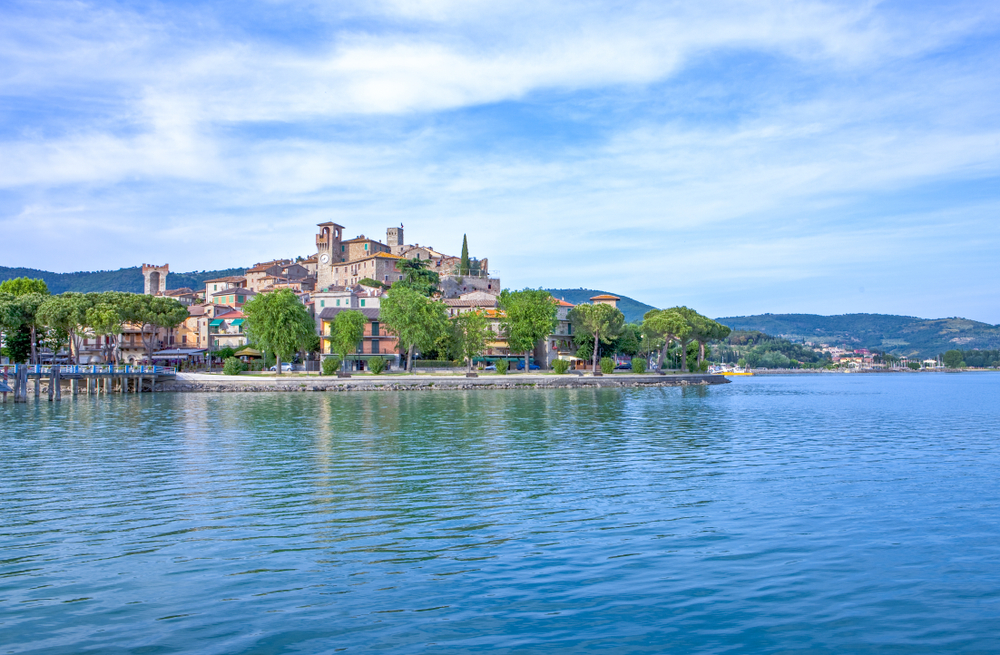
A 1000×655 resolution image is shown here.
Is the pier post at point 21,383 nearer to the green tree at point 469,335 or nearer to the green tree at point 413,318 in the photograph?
the green tree at point 413,318

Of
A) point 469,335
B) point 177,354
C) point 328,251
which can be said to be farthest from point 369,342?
point 328,251

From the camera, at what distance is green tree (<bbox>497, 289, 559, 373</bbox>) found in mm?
89438

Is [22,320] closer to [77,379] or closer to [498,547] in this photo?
[77,379]

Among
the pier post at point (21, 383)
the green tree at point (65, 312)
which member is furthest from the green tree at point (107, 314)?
the pier post at point (21, 383)

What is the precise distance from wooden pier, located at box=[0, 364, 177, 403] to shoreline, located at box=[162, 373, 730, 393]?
2.08 m

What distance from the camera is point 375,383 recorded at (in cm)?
7644

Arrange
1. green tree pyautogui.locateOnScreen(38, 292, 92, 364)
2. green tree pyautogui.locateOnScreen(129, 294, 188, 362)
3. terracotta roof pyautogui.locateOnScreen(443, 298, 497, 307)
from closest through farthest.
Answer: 1. green tree pyautogui.locateOnScreen(38, 292, 92, 364)
2. green tree pyautogui.locateOnScreen(129, 294, 188, 362)
3. terracotta roof pyautogui.locateOnScreen(443, 298, 497, 307)

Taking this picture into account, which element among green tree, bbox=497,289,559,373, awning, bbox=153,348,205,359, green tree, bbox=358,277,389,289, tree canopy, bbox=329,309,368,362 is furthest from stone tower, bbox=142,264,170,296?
green tree, bbox=497,289,559,373

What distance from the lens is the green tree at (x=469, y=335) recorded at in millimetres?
87438

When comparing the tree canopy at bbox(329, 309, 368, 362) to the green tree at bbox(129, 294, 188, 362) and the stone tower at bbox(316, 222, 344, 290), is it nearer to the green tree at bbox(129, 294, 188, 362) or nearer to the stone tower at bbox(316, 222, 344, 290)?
the green tree at bbox(129, 294, 188, 362)

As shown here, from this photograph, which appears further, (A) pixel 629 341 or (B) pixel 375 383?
(A) pixel 629 341

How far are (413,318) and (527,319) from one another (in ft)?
50.3

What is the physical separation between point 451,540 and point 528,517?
254 cm

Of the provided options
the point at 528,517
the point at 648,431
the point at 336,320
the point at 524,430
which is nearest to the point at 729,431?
the point at 648,431
